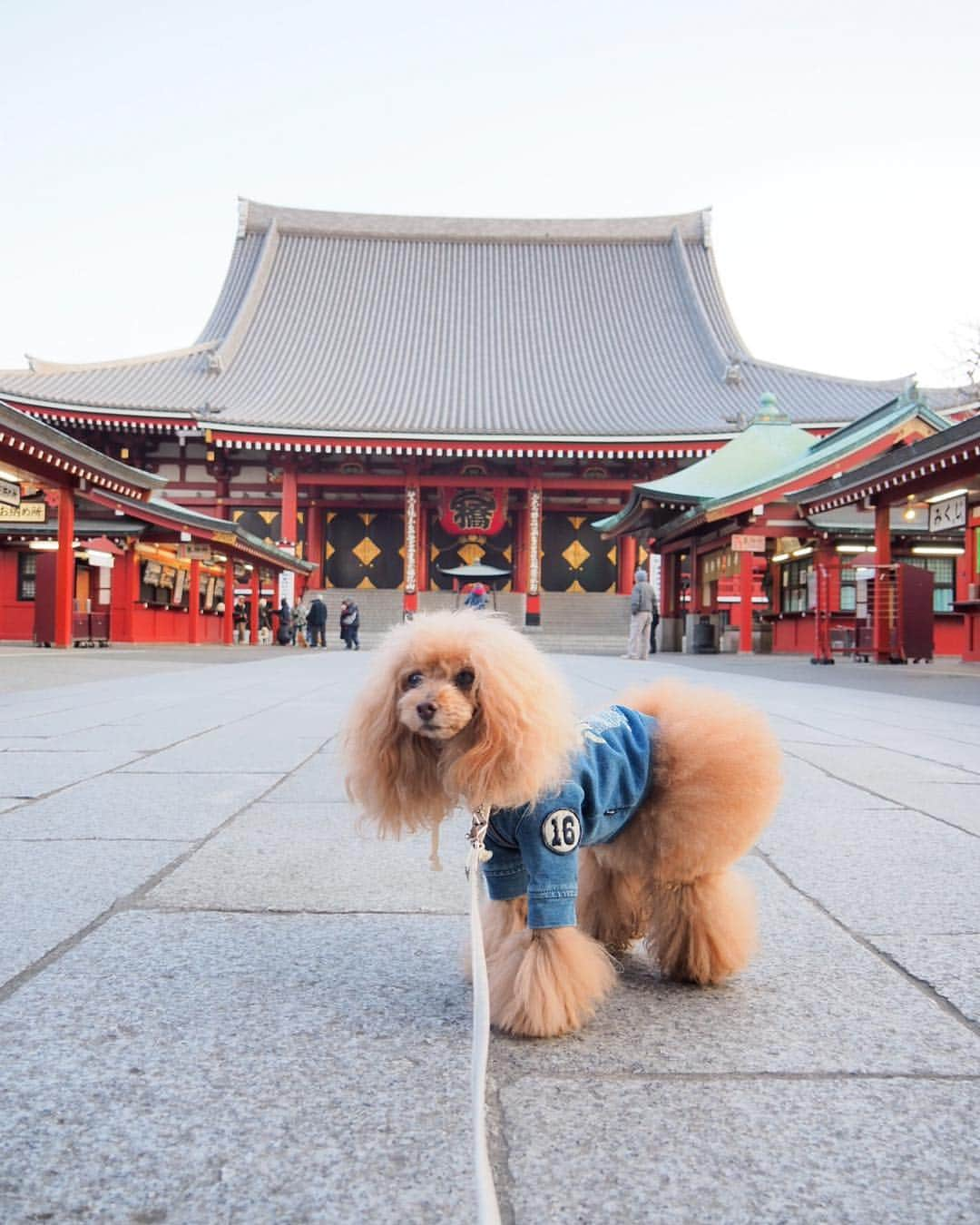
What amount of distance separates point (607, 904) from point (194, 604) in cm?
2153

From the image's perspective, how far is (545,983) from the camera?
153 cm

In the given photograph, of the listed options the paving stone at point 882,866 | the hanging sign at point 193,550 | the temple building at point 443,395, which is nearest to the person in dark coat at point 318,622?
the temple building at point 443,395

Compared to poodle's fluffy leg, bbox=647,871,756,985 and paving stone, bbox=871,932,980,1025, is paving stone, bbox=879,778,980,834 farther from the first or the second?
poodle's fluffy leg, bbox=647,871,756,985

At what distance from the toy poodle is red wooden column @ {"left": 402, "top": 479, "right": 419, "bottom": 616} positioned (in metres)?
23.6

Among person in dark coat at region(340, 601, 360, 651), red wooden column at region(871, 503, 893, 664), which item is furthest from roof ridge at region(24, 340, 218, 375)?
red wooden column at region(871, 503, 893, 664)

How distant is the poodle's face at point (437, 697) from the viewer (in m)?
1.51

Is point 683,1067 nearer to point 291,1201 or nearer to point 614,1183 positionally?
point 614,1183

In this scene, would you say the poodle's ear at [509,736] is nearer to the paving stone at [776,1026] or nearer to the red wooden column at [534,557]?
the paving stone at [776,1026]

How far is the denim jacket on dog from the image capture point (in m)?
1.61

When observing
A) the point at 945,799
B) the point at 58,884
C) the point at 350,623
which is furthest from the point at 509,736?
the point at 350,623

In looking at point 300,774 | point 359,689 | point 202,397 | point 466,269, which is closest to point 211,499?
point 202,397

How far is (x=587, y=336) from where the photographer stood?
2972cm

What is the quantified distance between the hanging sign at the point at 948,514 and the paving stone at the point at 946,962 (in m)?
12.4

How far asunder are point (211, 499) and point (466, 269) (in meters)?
12.0
